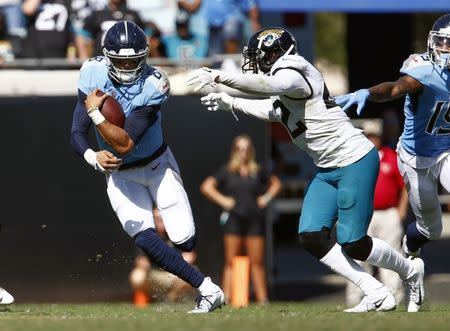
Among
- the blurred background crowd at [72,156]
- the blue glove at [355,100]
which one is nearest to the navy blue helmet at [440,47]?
the blue glove at [355,100]

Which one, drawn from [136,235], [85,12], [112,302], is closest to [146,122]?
[136,235]

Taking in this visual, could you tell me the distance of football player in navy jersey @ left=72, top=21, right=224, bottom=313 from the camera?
8508 millimetres

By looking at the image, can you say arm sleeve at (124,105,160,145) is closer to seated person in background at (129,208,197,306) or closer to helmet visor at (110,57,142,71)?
helmet visor at (110,57,142,71)

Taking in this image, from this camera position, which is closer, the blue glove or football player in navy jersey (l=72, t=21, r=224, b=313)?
the blue glove

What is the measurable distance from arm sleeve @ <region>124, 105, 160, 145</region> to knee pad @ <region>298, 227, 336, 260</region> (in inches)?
49.6

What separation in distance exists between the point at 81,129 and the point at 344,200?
5.98ft

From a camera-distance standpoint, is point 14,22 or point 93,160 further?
point 14,22

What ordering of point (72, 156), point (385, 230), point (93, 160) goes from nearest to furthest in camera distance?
point (93, 160) → point (385, 230) → point (72, 156)

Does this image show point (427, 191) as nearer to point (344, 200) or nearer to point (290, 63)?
point (344, 200)

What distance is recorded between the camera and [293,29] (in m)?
16.5

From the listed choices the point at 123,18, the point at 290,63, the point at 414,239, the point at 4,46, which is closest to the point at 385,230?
the point at 414,239

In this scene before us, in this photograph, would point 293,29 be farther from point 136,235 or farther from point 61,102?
point 136,235

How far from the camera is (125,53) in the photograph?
858 centimetres

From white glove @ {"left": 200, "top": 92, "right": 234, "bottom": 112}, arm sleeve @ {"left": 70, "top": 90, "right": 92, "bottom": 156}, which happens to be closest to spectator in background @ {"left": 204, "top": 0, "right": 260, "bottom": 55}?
white glove @ {"left": 200, "top": 92, "right": 234, "bottom": 112}
